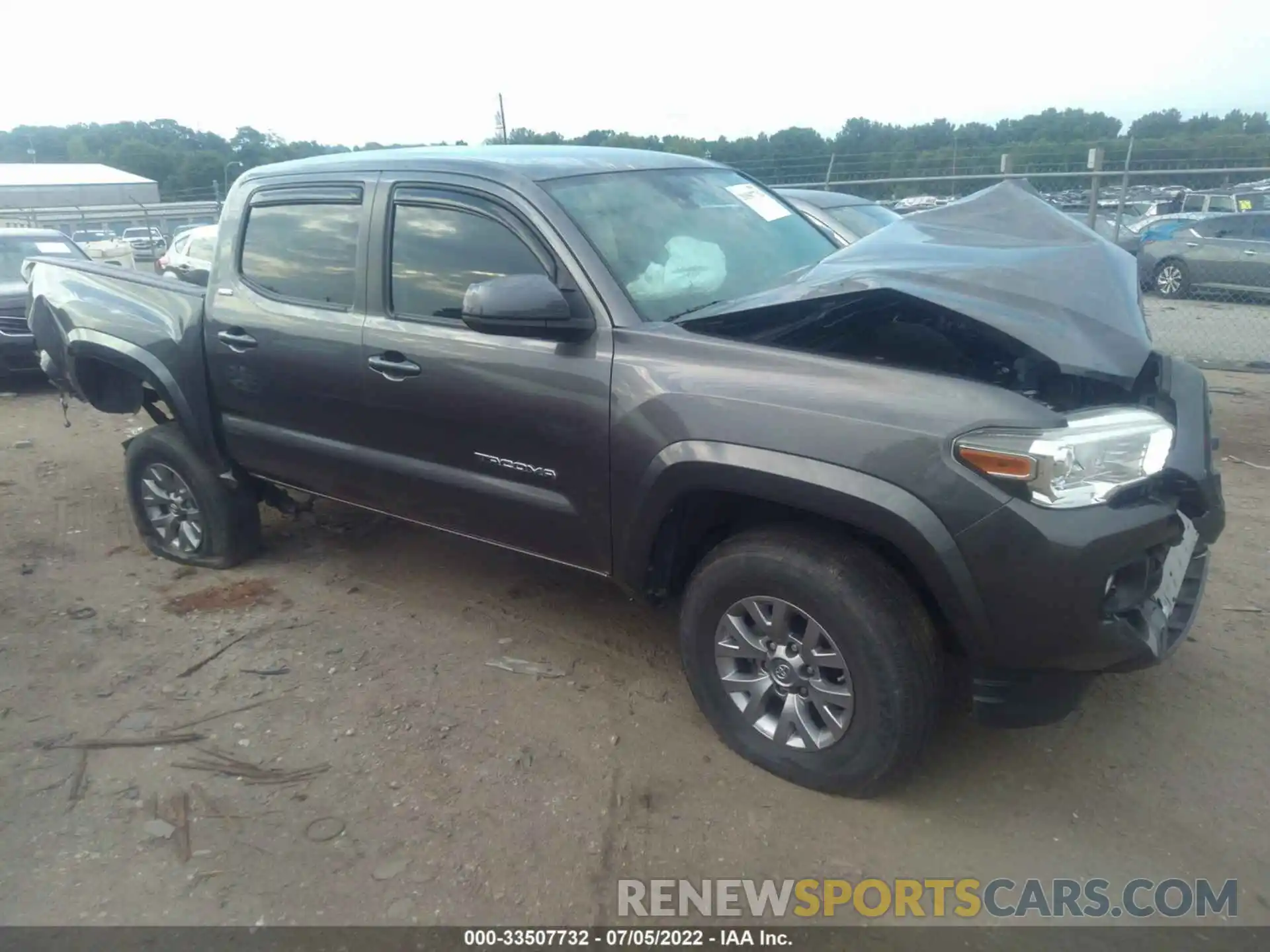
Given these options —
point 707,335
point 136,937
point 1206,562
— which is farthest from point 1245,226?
point 136,937

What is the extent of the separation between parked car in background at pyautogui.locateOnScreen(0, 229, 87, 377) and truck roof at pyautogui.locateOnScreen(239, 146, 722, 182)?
19.0 feet

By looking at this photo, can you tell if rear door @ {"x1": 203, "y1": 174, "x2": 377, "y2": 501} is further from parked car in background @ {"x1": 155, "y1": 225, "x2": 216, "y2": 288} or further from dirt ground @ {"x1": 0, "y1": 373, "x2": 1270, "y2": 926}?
parked car in background @ {"x1": 155, "y1": 225, "x2": 216, "y2": 288}

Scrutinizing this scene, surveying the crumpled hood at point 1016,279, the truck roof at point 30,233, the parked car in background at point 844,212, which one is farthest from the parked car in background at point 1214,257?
the truck roof at point 30,233

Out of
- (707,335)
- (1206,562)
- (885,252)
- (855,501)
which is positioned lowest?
(1206,562)

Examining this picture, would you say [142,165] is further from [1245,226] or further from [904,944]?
[904,944]

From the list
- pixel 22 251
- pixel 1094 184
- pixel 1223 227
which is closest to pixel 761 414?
pixel 1094 184

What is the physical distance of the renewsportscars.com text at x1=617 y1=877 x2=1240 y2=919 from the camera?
2.58 m

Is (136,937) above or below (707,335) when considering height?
below

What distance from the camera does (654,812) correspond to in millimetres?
2992

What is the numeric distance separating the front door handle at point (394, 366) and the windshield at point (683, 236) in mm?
848

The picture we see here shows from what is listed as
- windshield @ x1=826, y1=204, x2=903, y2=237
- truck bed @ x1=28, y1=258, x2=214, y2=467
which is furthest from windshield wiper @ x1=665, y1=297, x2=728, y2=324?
windshield @ x1=826, y1=204, x2=903, y2=237

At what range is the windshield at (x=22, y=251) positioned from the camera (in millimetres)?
10047

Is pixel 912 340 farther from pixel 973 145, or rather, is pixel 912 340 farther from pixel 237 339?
pixel 973 145

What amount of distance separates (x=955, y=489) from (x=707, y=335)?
95 centimetres
